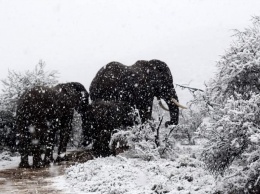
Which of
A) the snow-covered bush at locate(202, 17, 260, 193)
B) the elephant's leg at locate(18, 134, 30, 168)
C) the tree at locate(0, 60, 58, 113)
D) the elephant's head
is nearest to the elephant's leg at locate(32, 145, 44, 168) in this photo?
the elephant's leg at locate(18, 134, 30, 168)

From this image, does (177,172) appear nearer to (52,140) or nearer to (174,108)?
(52,140)

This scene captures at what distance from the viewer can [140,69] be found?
17219 millimetres

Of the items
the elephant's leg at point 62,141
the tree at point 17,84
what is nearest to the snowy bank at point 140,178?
the elephant's leg at point 62,141

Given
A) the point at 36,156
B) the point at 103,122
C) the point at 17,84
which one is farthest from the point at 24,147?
the point at 17,84

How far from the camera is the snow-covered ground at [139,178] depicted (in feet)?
27.6

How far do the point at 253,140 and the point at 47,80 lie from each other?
14.4 metres

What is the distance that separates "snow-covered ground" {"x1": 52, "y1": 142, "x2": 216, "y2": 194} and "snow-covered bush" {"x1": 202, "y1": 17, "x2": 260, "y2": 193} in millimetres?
519

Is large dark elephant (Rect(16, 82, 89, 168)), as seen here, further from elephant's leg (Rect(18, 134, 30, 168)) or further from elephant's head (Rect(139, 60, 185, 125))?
elephant's head (Rect(139, 60, 185, 125))

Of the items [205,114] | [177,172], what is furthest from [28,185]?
[205,114]

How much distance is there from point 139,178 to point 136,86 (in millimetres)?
7455

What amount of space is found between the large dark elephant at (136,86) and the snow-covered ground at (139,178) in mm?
4743

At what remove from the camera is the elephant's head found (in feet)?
56.7

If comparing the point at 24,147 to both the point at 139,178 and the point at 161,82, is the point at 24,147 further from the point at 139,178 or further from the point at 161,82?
the point at 161,82

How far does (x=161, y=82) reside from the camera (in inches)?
694
